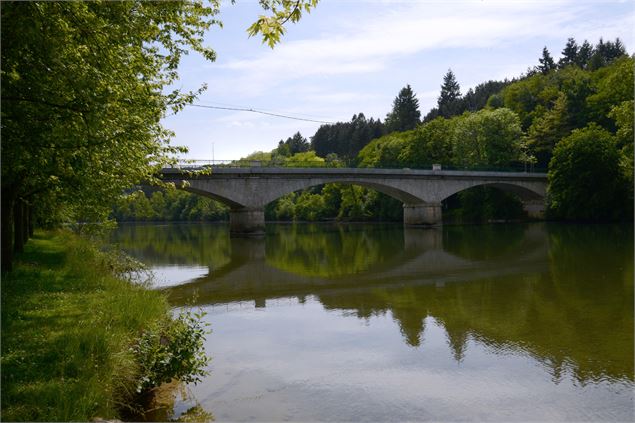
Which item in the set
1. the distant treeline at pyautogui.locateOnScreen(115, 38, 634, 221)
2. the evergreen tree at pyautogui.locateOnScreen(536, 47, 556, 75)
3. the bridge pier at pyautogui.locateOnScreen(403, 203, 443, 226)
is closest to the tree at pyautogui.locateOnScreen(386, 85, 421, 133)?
the distant treeline at pyautogui.locateOnScreen(115, 38, 634, 221)

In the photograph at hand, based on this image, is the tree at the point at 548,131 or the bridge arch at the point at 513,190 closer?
the bridge arch at the point at 513,190

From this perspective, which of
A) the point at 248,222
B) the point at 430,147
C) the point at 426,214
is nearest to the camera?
the point at 248,222

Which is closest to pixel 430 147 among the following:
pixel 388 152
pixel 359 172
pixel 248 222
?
pixel 388 152

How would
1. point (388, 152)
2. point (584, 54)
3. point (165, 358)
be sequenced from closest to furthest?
point (165, 358) → point (388, 152) → point (584, 54)

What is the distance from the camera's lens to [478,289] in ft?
48.0

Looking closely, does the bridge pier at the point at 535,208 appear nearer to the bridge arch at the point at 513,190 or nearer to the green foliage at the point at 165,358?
the bridge arch at the point at 513,190

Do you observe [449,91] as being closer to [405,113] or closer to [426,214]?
[405,113]

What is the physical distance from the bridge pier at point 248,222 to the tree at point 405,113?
61324 millimetres

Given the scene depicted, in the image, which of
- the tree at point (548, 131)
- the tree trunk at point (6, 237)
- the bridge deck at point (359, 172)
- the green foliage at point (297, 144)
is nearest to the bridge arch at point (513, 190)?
the bridge deck at point (359, 172)

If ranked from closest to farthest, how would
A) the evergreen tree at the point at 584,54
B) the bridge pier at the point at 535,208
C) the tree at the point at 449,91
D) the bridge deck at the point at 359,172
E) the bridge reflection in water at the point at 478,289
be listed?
the bridge reflection in water at the point at 478,289 → the bridge deck at the point at 359,172 → the bridge pier at the point at 535,208 → the evergreen tree at the point at 584,54 → the tree at the point at 449,91

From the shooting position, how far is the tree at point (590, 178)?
4488 cm

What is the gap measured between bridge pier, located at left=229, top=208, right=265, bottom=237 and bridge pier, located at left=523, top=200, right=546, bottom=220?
29.5m

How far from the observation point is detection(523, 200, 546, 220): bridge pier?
5679 centimetres

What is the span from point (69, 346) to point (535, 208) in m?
57.5
